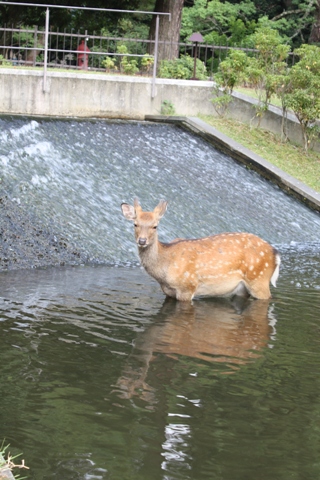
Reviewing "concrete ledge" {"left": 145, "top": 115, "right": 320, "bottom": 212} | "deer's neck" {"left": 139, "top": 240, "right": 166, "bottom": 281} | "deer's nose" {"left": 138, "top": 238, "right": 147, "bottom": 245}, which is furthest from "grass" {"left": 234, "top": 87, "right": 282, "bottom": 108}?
"deer's nose" {"left": 138, "top": 238, "right": 147, "bottom": 245}

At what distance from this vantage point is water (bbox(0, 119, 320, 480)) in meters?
6.40

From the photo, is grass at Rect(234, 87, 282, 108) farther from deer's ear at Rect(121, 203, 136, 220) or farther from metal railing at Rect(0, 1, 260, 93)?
deer's ear at Rect(121, 203, 136, 220)

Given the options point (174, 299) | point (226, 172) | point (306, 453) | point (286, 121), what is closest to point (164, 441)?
point (306, 453)

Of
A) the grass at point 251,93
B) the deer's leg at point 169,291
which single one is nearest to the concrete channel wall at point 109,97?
the grass at point 251,93

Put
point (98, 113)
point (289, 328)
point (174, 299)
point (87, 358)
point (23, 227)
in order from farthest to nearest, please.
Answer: point (98, 113) → point (23, 227) → point (174, 299) → point (289, 328) → point (87, 358)

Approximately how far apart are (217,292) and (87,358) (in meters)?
3.35

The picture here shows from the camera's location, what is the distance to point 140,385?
7.76 m

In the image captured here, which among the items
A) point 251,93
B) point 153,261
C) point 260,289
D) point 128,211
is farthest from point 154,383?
point 251,93

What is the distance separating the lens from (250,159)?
1941 cm

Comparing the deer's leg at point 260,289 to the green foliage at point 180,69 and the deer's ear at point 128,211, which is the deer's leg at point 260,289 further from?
the green foliage at point 180,69

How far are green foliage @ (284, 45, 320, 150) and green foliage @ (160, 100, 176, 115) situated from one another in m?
2.76

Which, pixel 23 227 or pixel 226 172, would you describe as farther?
pixel 226 172

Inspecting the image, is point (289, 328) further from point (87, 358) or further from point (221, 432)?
point (221, 432)

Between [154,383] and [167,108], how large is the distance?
13.9 metres
